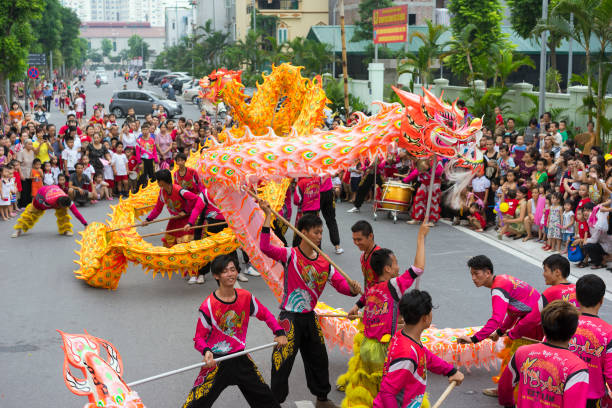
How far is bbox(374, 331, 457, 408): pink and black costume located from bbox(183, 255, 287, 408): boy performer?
3.86 feet

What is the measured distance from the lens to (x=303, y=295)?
5820mm

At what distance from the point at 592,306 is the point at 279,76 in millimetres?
9206

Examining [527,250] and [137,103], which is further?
[137,103]

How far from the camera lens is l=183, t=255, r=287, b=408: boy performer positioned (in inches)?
204

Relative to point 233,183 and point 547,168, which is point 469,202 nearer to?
point 547,168

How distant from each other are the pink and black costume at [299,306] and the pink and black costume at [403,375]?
4.61 ft

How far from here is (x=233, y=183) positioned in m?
6.65

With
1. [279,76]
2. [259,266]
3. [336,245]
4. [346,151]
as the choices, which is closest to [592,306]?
[346,151]

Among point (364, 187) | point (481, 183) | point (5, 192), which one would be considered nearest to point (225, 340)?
point (481, 183)

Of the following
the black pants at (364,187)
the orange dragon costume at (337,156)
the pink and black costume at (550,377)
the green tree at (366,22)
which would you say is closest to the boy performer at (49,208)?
the black pants at (364,187)

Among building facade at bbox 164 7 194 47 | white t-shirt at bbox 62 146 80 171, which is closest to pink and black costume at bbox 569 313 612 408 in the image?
white t-shirt at bbox 62 146 80 171

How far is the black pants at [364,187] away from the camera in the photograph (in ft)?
48.9

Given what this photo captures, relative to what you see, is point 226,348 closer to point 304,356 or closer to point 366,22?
point 304,356

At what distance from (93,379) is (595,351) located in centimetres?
322
